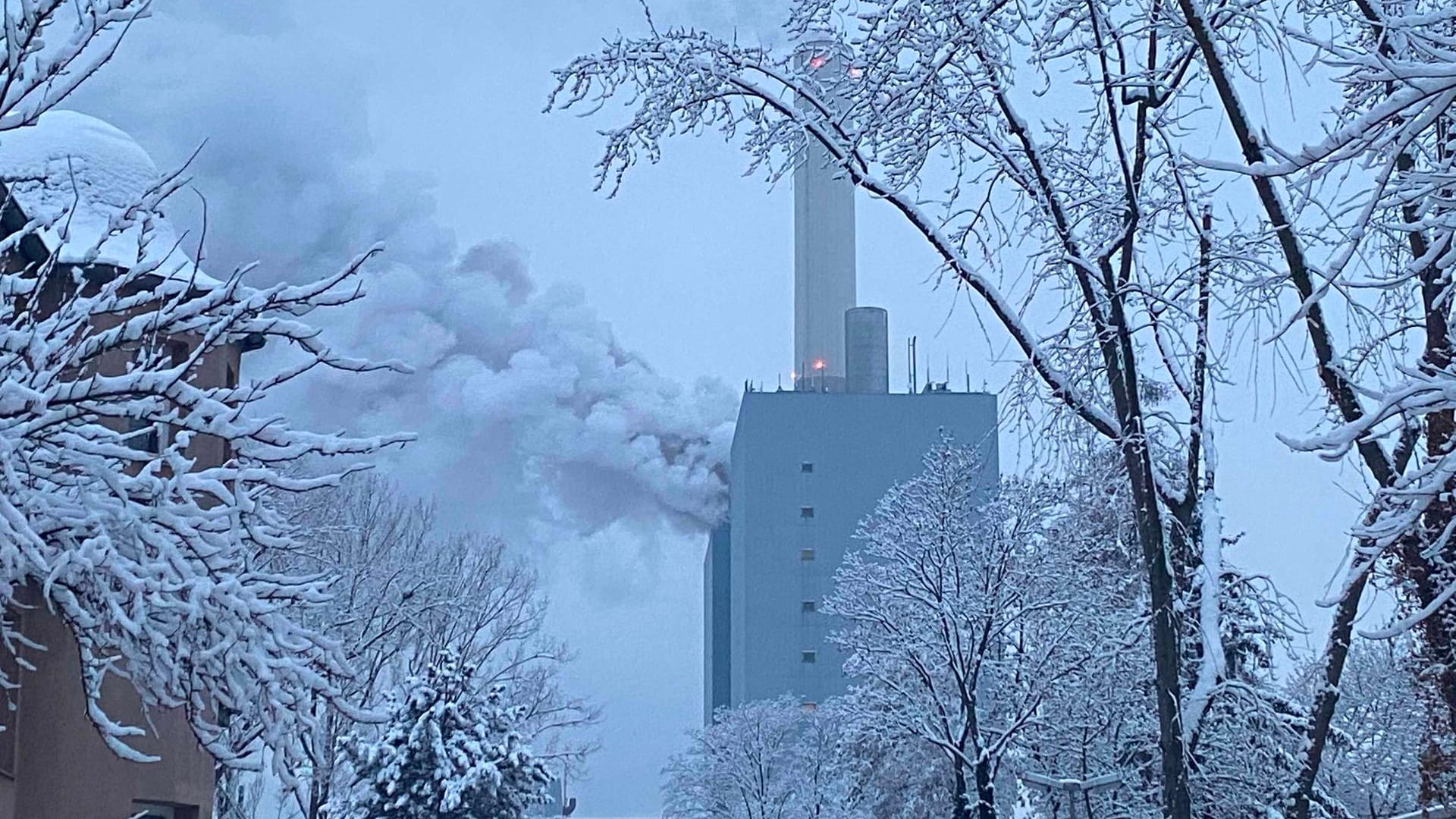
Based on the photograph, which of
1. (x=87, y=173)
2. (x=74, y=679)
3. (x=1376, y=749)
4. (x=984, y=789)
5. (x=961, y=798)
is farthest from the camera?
(x=1376, y=749)

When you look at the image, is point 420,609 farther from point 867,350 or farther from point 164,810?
point 867,350

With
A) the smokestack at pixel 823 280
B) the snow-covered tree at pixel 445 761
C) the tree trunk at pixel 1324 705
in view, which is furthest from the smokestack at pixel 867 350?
the tree trunk at pixel 1324 705

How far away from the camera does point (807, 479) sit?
79812 mm

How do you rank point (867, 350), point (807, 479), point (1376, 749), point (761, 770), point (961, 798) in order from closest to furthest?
1. point (961, 798)
2. point (1376, 749)
3. point (761, 770)
4. point (807, 479)
5. point (867, 350)

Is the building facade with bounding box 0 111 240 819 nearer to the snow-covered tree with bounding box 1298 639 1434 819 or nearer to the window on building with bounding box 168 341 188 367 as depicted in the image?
the window on building with bounding box 168 341 188 367

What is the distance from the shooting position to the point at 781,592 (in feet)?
259

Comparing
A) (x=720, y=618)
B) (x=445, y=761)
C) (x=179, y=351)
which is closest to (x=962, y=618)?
(x=445, y=761)

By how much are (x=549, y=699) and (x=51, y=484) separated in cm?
2693

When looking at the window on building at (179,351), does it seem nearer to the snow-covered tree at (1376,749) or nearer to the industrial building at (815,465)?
the snow-covered tree at (1376,749)

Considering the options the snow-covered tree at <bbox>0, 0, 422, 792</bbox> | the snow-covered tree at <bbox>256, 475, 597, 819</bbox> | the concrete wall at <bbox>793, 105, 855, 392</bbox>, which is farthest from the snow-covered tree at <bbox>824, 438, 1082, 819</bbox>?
the concrete wall at <bbox>793, 105, 855, 392</bbox>

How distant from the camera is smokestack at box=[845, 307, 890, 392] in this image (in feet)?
261

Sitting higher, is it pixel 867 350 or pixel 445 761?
pixel 867 350

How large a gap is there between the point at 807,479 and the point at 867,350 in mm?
7124

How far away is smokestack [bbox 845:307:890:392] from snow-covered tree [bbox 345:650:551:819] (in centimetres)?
5616
